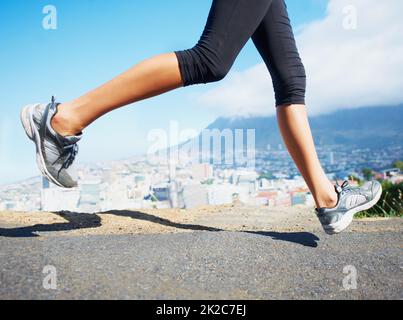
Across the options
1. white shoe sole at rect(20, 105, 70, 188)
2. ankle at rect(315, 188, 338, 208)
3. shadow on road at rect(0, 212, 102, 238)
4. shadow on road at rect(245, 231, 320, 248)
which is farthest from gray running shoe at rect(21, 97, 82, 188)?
ankle at rect(315, 188, 338, 208)

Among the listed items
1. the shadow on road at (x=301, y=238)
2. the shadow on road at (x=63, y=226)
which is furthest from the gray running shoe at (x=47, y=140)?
the shadow on road at (x=301, y=238)

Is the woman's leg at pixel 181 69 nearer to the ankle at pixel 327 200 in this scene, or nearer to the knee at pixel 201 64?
the knee at pixel 201 64

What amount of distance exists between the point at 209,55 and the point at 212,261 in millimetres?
879

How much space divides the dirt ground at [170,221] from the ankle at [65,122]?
0.86 metres

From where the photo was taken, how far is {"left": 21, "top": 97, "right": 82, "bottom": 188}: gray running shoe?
1.83 metres

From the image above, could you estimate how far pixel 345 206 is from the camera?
214 cm

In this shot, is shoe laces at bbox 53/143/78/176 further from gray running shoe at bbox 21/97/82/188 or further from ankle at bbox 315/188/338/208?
ankle at bbox 315/188/338/208

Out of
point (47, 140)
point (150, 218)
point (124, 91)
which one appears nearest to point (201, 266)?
point (124, 91)

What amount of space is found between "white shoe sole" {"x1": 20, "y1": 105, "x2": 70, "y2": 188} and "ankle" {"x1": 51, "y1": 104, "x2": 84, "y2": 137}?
11 cm

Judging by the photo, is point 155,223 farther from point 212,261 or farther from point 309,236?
point 212,261

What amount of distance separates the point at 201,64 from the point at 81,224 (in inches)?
73.0

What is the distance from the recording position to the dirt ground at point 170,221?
2.78 meters

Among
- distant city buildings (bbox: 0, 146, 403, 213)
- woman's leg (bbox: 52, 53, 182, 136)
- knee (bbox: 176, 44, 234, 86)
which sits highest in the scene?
knee (bbox: 176, 44, 234, 86)

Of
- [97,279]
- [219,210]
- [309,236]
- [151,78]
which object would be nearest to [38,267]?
[97,279]
